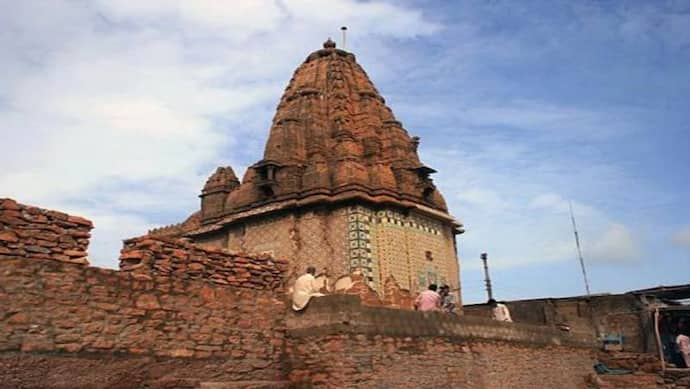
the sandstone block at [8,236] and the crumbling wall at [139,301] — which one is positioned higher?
the sandstone block at [8,236]

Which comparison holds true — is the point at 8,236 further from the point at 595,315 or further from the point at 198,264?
the point at 595,315

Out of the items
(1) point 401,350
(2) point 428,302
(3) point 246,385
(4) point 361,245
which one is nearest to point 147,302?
(3) point 246,385

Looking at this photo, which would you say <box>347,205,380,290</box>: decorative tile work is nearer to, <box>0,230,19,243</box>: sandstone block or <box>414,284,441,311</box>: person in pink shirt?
<box>414,284,441,311</box>: person in pink shirt

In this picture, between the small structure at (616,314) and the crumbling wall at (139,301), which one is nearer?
the crumbling wall at (139,301)

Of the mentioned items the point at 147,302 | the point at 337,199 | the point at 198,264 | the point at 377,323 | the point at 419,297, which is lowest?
the point at 377,323

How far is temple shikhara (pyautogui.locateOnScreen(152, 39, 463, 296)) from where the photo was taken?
53.4ft

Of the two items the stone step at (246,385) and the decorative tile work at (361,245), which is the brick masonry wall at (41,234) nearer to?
the stone step at (246,385)

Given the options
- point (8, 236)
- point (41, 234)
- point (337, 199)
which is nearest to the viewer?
point (8, 236)

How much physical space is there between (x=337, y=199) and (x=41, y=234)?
962cm

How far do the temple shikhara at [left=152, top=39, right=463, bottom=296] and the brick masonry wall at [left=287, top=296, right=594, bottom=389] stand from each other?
351 cm

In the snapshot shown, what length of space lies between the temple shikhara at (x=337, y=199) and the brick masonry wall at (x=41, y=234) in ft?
28.3

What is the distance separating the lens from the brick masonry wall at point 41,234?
7.32 m

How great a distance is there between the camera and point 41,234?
7.59 m

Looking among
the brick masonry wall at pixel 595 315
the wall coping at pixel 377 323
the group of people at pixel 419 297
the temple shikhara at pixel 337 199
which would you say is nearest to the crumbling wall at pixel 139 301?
the group of people at pixel 419 297
